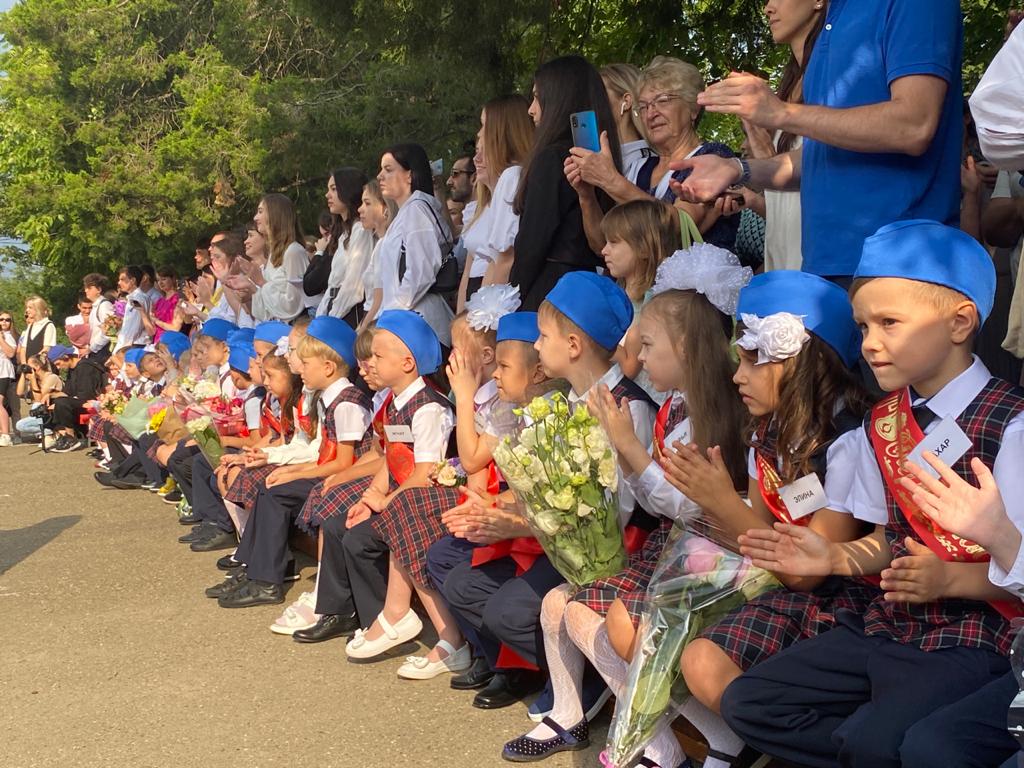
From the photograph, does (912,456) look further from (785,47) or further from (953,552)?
(785,47)

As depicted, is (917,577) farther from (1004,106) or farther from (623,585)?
(623,585)

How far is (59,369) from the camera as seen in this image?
17.9 meters

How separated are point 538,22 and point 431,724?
6.40 metres

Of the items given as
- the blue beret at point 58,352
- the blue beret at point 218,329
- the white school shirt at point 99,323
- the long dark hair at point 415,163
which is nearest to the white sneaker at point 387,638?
the long dark hair at point 415,163

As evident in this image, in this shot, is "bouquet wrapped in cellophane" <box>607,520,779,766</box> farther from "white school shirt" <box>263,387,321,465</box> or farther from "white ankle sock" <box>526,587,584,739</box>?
"white school shirt" <box>263,387,321,465</box>

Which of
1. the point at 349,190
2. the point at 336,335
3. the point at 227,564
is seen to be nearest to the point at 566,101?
the point at 336,335

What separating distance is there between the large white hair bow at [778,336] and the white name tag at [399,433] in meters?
2.54

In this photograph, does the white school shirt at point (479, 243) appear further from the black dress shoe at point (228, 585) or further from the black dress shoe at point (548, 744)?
the black dress shoe at point (548, 744)

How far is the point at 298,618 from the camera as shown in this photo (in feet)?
20.1

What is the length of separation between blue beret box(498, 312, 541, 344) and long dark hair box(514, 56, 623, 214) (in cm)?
69

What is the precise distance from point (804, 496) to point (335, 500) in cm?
306

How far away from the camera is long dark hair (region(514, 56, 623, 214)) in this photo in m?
5.48

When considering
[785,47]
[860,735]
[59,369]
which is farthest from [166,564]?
[59,369]

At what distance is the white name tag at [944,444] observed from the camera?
299 centimetres
